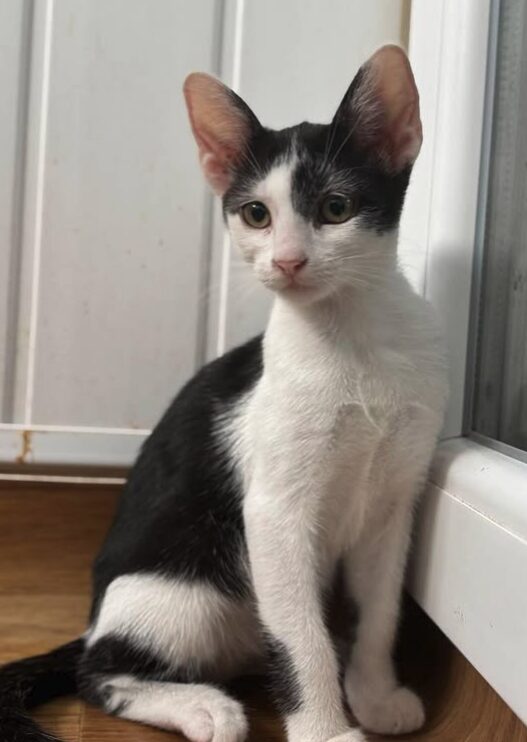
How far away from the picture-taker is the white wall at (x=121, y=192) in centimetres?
126

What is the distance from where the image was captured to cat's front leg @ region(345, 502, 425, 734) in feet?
3.07

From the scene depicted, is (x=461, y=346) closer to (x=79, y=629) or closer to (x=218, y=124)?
(x=218, y=124)

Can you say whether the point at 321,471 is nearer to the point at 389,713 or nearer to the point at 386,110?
the point at 389,713

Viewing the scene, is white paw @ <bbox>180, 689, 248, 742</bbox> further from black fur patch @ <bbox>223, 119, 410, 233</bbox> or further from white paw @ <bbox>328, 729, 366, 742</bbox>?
black fur patch @ <bbox>223, 119, 410, 233</bbox>

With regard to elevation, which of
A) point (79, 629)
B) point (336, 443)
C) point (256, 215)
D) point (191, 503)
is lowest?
point (79, 629)

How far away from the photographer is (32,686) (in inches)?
38.4

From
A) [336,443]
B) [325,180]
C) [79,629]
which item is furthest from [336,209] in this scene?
[79,629]

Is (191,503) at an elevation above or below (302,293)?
below

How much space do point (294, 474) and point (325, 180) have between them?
0.34 m

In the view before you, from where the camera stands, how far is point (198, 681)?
1005mm

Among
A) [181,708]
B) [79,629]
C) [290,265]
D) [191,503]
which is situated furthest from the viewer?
[79,629]

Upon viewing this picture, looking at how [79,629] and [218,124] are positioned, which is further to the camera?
[79,629]

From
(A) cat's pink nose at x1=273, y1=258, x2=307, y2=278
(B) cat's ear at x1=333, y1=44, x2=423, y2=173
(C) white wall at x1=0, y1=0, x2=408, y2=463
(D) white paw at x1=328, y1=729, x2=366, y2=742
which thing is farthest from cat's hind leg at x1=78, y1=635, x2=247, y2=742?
(B) cat's ear at x1=333, y1=44, x2=423, y2=173

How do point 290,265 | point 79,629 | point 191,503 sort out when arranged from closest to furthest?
point 290,265
point 191,503
point 79,629
